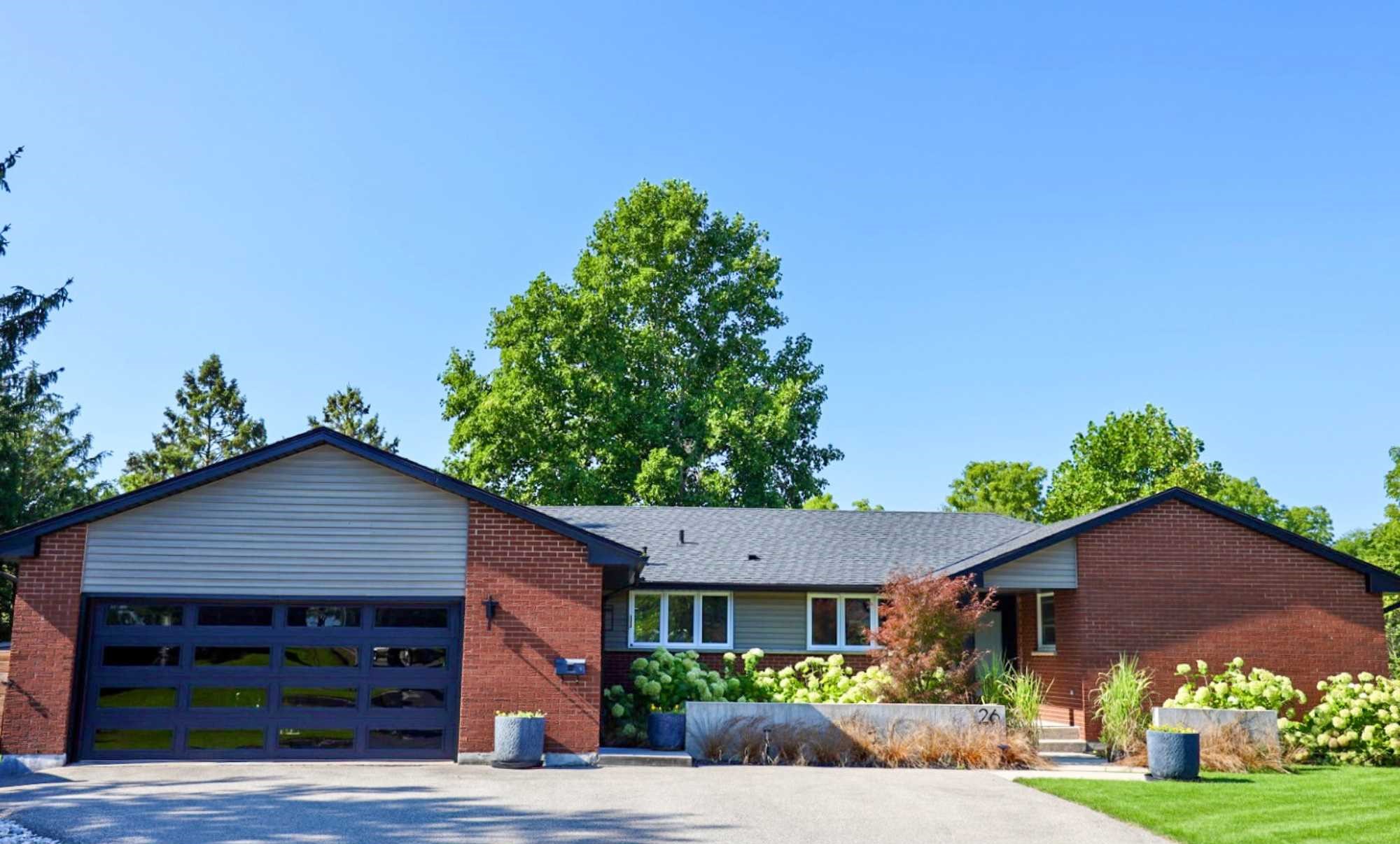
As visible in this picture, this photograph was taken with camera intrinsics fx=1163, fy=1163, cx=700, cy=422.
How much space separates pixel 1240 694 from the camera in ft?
63.3

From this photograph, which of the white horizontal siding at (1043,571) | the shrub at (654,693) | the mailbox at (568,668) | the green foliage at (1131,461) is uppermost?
the green foliage at (1131,461)

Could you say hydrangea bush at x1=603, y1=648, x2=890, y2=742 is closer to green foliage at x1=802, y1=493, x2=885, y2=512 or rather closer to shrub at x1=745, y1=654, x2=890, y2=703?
shrub at x1=745, y1=654, x2=890, y2=703

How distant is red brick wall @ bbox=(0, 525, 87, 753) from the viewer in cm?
1678

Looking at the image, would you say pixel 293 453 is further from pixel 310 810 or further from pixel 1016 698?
pixel 1016 698

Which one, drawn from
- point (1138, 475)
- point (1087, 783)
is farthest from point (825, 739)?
point (1138, 475)

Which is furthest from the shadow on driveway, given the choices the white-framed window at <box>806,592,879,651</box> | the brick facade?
the brick facade

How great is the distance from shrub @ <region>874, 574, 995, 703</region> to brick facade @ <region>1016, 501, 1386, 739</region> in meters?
3.09

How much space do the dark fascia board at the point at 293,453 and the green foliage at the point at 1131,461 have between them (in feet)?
109

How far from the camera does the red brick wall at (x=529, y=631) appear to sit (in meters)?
17.5

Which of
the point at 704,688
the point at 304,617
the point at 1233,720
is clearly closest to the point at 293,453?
the point at 304,617

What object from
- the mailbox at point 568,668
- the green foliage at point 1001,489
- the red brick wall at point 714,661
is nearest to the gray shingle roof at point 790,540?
the red brick wall at point 714,661

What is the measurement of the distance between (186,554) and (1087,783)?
44.1 ft

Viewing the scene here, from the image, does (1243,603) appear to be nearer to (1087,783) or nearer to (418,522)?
(1087,783)

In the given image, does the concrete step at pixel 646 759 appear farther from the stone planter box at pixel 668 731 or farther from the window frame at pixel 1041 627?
the window frame at pixel 1041 627
